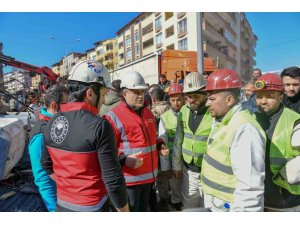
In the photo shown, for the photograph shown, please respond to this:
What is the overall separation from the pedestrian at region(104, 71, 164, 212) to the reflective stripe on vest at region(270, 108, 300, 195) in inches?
39.3

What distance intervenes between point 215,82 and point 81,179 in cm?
106

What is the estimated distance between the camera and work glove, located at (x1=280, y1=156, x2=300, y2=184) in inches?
61.3

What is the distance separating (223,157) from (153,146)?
0.92m

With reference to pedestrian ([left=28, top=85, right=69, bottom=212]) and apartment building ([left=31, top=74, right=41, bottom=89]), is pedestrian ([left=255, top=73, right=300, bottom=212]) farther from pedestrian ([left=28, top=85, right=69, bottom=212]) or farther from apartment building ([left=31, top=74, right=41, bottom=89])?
apartment building ([left=31, top=74, right=41, bottom=89])

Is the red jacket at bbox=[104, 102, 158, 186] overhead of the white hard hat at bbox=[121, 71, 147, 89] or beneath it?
beneath

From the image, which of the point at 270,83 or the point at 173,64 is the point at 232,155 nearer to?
the point at 270,83

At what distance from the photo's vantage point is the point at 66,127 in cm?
132

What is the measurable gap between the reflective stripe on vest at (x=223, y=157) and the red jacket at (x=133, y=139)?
2.26ft

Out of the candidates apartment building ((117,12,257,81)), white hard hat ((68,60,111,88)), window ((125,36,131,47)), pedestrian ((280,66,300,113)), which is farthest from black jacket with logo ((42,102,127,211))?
window ((125,36,131,47))

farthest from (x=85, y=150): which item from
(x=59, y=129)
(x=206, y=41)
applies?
(x=206, y=41)

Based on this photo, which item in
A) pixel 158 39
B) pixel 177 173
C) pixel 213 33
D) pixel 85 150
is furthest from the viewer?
pixel 158 39

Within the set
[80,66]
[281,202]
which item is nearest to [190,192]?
[281,202]

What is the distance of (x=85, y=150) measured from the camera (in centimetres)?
127

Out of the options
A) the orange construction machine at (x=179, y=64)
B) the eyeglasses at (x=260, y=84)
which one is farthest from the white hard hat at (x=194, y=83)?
the orange construction machine at (x=179, y=64)
